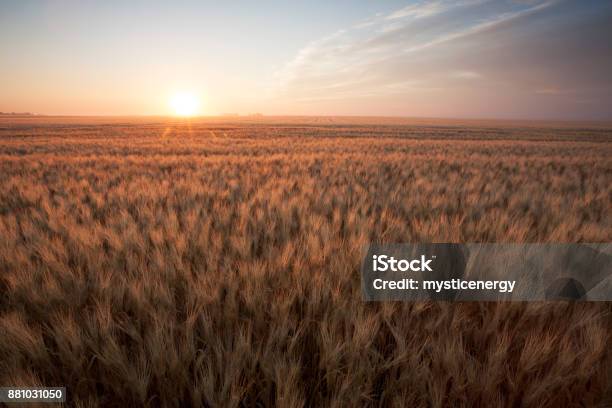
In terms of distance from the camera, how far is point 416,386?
1.24 meters

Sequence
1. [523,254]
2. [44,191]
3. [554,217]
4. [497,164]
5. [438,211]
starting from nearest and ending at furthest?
[523,254]
[554,217]
[438,211]
[44,191]
[497,164]

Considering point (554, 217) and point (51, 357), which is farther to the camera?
point (554, 217)

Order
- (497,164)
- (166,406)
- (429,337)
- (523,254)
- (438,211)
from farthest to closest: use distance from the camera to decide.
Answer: (497,164), (438,211), (523,254), (429,337), (166,406)

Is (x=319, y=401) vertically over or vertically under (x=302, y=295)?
under

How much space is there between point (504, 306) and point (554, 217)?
116 inches

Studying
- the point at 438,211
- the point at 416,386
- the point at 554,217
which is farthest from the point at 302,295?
the point at 554,217

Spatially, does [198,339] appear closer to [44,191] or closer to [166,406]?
[166,406]

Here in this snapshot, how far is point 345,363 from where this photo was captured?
1.39m

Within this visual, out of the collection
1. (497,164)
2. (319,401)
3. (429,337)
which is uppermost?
(497,164)

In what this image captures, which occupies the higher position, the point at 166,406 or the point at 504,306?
the point at 504,306

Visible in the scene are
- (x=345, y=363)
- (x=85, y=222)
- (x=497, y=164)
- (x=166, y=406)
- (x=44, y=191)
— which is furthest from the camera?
(x=497, y=164)

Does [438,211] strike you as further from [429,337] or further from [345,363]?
[345,363]

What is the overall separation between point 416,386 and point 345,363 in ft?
1.02

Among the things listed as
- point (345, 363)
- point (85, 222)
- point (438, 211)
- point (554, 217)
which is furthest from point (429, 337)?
point (85, 222)
